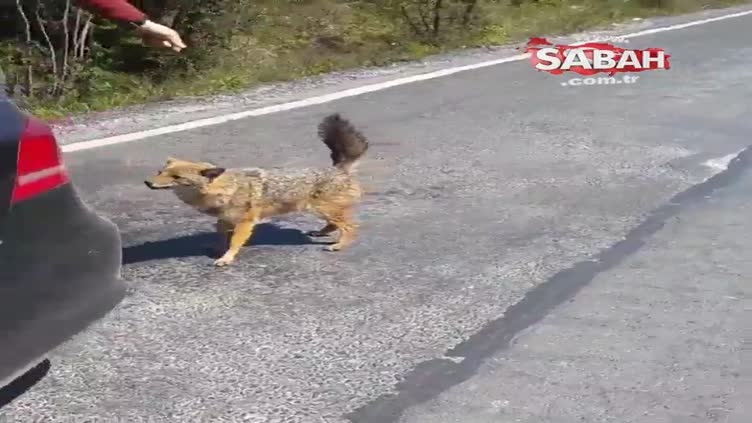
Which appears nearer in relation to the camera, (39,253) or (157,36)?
(39,253)

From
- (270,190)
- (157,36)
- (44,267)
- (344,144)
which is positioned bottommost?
(270,190)

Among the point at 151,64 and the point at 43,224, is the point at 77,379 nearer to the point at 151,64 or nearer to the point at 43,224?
the point at 43,224

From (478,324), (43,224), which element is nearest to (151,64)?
(478,324)

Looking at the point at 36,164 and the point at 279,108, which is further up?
the point at 36,164

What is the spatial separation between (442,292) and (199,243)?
4.58ft

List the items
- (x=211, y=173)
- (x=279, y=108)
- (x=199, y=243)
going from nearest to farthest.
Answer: (x=211, y=173) < (x=199, y=243) < (x=279, y=108)

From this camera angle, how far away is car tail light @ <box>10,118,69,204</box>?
315 cm

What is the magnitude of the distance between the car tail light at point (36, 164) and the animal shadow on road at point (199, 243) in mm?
2035

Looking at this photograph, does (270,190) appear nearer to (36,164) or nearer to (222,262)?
(222,262)

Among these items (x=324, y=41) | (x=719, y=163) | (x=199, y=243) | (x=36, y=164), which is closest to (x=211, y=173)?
(x=199, y=243)

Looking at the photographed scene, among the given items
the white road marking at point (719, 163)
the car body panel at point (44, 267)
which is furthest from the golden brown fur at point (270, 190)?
the white road marking at point (719, 163)

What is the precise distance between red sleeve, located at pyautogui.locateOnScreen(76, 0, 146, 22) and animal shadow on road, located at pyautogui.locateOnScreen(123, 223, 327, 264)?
5.43ft

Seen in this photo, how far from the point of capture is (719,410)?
3.88 metres

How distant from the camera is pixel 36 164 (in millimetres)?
3244
